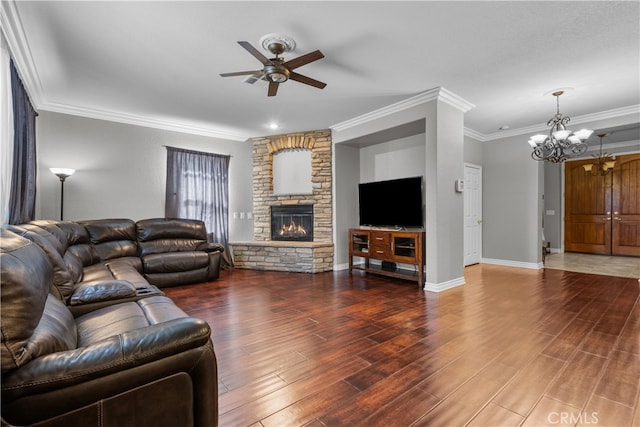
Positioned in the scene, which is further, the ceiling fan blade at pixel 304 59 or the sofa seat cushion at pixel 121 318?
the ceiling fan blade at pixel 304 59

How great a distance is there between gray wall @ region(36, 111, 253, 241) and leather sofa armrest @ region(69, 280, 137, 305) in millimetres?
3135

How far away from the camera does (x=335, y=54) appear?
9.41ft

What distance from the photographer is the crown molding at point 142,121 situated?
4.27 metres

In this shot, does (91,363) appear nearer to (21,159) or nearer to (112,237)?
(21,159)

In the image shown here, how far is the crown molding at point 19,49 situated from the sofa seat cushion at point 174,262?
247 centimetres

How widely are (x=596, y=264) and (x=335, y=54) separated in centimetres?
666

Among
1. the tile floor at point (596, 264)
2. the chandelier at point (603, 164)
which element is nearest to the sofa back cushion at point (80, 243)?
the tile floor at point (596, 264)

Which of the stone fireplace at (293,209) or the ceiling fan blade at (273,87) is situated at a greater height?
the ceiling fan blade at (273,87)

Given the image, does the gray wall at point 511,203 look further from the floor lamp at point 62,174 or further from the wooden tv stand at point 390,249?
the floor lamp at point 62,174

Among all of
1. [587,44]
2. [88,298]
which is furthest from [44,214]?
[587,44]

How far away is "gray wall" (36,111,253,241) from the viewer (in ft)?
13.9

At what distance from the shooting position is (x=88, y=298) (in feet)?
6.54

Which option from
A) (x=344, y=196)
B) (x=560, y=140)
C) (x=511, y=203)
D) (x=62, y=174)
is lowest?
(x=511, y=203)

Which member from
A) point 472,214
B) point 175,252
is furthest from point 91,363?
point 472,214
